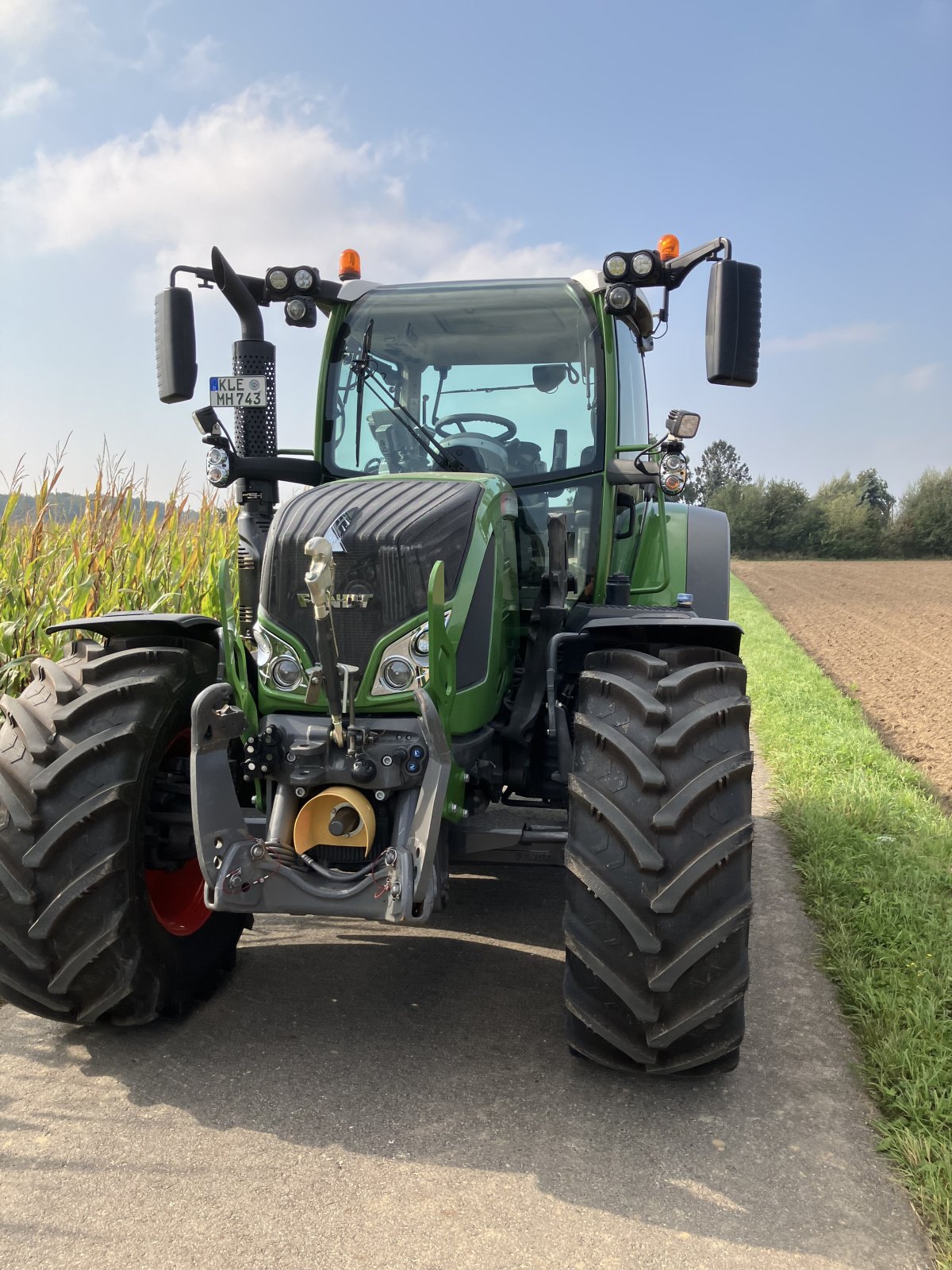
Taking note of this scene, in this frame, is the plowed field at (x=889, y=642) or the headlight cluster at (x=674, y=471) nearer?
the headlight cluster at (x=674, y=471)

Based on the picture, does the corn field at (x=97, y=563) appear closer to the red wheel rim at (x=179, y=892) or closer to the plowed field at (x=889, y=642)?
the red wheel rim at (x=179, y=892)

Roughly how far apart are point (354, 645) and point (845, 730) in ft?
19.1

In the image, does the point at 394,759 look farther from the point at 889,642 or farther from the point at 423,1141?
the point at 889,642

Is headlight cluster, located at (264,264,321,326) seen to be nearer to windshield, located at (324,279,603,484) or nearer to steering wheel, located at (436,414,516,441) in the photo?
windshield, located at (324,279,603,484)

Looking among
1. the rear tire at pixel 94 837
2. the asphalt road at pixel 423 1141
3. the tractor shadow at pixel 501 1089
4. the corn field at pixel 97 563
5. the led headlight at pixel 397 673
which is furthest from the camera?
the corn field at pixel 97 563

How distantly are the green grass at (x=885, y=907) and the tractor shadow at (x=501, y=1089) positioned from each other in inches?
5.9

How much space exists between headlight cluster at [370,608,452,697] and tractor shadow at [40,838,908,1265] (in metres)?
1.11

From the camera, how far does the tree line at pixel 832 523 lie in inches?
2265

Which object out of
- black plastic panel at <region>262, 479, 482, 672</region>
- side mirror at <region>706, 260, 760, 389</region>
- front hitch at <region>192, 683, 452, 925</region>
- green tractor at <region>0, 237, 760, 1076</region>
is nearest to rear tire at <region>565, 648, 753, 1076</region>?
green tractor at <region>0, 237, 760, 1076</region>

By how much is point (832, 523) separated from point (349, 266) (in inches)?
2291

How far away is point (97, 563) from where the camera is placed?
19.4ft

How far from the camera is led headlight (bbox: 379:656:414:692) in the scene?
A: 303cm

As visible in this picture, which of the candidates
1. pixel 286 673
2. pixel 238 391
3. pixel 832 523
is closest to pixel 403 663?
pixel 286 673

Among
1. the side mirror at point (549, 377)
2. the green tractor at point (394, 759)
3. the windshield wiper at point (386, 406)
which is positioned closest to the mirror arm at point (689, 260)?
Answer: the green tractor at point (394, 759)
